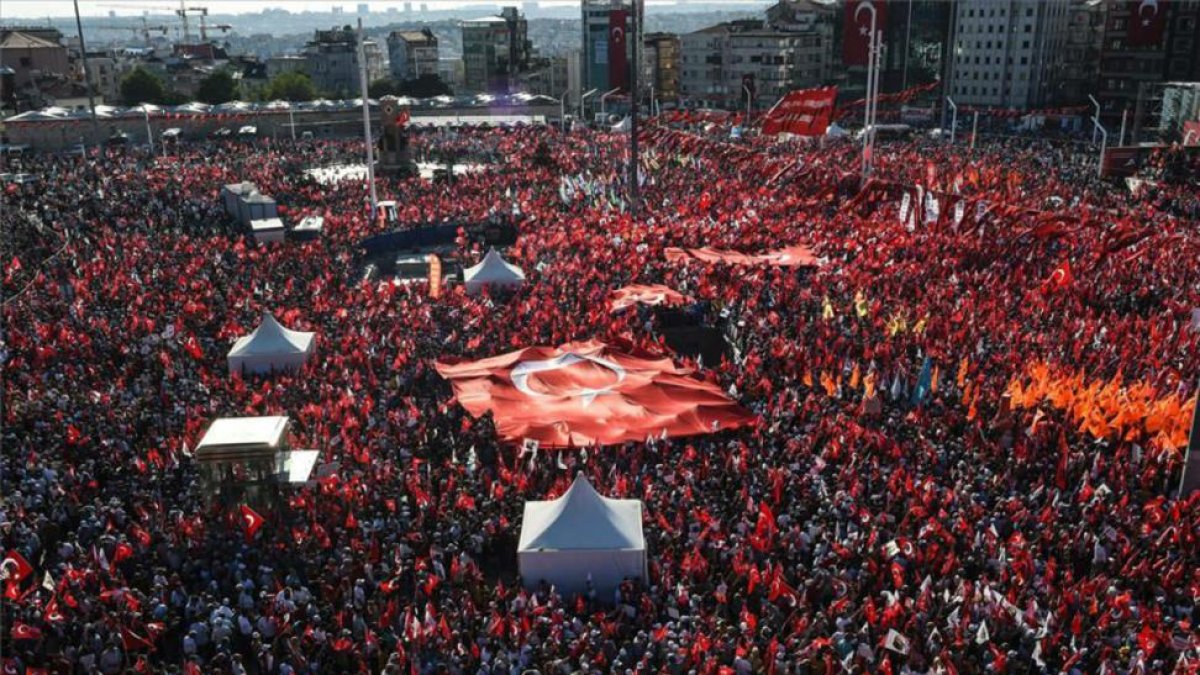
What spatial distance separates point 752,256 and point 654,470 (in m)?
13.4

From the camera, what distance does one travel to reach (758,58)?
93812 mm

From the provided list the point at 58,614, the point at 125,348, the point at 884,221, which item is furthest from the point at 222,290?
the point at 884,221

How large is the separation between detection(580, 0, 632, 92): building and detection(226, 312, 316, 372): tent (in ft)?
268

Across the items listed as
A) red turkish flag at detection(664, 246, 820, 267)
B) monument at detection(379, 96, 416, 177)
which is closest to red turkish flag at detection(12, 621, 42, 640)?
red turkish flag at detection(664, 246, 820, 267)

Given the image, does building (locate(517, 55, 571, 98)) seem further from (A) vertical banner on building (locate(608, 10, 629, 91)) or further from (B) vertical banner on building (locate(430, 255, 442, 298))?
(B) vertical banner on building (locate(430, 255, 442, 298))

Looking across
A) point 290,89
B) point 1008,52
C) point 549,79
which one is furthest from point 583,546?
point 549,79

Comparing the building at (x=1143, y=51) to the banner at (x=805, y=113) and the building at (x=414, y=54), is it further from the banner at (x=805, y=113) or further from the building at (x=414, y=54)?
the building at (x=414, y=54)

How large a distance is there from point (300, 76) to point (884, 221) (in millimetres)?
76812

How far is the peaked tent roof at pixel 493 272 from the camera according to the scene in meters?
24.2

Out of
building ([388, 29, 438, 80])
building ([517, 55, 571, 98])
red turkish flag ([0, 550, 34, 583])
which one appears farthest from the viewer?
building ([388, 29, 438, 80])

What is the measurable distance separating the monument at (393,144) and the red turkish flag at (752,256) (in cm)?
2087

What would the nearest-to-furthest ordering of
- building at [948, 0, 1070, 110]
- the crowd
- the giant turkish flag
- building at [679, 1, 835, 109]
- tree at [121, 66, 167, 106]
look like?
the crowd
the giant turkish flag
tree at [121, 66, 167, 106]
building at [948, 0, 1070, 110]
building at [679, 1, 835, 109]

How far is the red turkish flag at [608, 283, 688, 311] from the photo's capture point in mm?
22188

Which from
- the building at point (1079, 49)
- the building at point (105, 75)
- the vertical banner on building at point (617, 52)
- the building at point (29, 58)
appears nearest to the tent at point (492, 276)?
the vertical banner on building at point (617, 52)
